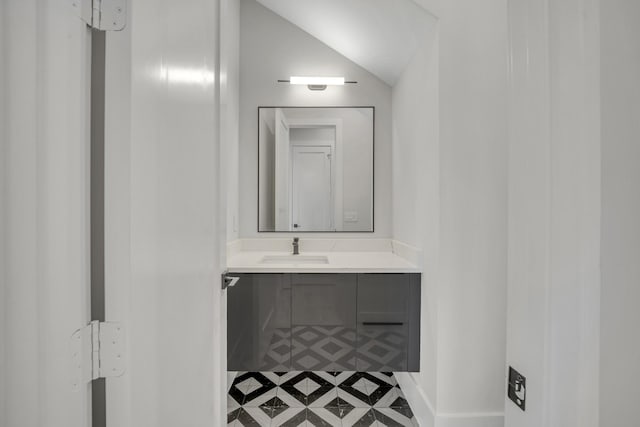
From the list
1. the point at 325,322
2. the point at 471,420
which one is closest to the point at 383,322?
the point at 325,322

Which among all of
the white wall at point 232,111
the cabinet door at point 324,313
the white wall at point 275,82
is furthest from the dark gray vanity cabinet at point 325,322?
the white wall at point 275,82

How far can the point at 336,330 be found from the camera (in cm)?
202

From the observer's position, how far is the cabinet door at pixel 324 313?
6.63 feet

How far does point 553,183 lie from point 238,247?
2.29 m

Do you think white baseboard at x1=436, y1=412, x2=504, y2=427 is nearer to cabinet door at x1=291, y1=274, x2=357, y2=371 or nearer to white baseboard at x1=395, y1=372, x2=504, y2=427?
white baseboard at x1=395, y1=372, x2=504, y2=427

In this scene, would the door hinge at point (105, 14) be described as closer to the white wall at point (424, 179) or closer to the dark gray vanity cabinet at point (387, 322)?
the white wall at point (424, 179)

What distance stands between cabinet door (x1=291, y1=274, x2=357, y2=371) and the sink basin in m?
0.41

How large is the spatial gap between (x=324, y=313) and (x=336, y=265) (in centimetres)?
28

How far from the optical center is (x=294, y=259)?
8.20 ft

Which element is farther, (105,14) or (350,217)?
(350,217)

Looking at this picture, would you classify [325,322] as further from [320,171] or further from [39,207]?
[39,207]

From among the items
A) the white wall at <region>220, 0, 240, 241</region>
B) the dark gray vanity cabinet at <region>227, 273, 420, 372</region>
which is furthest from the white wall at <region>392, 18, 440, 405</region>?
the white wall at <region>220, 0, 240, 241</region>

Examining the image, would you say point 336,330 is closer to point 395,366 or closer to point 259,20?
point 395,366

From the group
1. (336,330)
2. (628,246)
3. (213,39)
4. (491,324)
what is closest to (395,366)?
(336,330)
